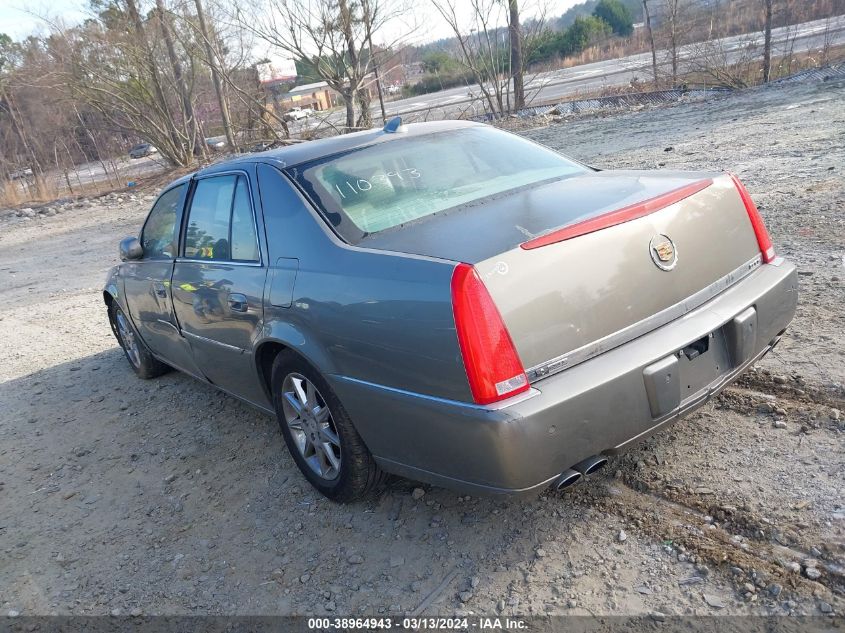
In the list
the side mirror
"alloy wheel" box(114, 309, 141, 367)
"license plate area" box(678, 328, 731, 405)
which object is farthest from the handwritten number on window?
"alloy wheel" box(114, 309, 141, 367)

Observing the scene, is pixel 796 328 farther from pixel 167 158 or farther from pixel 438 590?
pixel 167 158

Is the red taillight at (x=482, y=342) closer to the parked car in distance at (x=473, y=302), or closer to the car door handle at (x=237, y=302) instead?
the parked car in distance at (x=473, y=302)

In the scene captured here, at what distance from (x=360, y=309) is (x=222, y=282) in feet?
4.19

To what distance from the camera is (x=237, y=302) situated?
350 centimetres

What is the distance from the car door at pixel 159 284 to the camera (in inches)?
173

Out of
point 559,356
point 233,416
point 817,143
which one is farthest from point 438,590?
point 817,143

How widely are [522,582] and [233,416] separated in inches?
103

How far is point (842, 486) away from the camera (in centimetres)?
266

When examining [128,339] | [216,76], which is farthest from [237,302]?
[216,76]

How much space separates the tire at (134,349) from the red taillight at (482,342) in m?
3.71

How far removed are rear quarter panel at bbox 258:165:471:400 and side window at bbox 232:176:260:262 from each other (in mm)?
156

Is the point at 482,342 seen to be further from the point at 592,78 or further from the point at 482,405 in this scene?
the point at 592,78

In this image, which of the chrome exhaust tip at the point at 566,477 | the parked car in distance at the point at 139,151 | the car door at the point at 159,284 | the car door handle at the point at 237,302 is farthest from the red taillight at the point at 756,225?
the parked car in distance at the point at 139,151

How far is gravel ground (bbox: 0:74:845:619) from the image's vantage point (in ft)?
8.13
